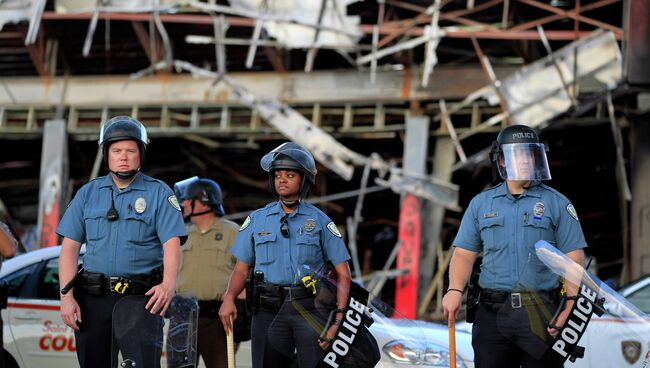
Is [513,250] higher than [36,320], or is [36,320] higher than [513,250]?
[513,250]

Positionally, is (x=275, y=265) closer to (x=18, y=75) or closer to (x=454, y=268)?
(x=454, y=268)

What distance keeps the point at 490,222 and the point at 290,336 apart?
49.7 inches

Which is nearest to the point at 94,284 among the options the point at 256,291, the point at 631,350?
the point at 256,291

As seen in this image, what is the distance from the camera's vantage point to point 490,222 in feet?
18.4

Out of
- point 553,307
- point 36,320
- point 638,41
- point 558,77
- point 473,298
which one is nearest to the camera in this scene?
point 553,307

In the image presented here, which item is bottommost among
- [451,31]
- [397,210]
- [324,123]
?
[397,210]

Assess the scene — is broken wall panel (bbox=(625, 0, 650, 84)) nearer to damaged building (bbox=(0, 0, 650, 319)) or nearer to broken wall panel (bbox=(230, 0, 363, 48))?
damaged building (bbox=(0, 0, 650, 319))

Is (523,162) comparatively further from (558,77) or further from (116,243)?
(558,77)

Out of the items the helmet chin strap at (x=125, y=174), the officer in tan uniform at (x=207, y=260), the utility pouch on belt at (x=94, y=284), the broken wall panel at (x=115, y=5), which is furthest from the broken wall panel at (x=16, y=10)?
the utility pouch on belt at (x=94, y=284)

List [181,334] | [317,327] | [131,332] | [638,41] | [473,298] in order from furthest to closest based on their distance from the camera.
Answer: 1. [638,41]
2. [181,334]
3. [317,327]
4. [473,298]
5. [131,332]

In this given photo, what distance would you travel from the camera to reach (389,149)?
53.7 ft

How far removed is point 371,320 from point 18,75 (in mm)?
12139

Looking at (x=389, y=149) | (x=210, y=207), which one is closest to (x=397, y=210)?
(x=389, y=149)

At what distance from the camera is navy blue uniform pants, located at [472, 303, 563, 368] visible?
17.6 ft
